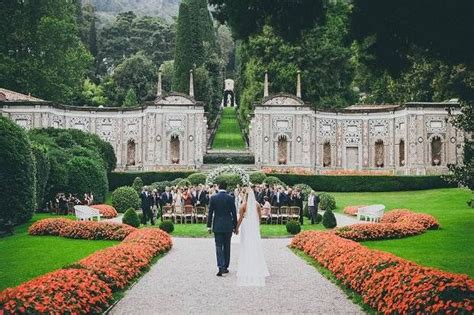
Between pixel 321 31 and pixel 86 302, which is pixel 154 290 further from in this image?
pixel 321 31

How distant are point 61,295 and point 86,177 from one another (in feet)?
82.5

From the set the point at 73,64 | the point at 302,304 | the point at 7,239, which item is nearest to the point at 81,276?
the point at 302,304

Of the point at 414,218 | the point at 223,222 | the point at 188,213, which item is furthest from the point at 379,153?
the point at 223,222

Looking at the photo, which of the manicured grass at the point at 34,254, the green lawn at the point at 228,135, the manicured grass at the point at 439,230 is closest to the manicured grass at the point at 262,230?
the manicured grass at the point at 34,254

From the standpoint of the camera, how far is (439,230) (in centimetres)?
2206

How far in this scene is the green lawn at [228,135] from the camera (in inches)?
2566

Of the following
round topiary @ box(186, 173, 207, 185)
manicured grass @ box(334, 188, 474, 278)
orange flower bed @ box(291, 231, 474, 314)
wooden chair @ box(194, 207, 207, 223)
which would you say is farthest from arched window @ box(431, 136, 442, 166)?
orange flower bed @ box(291, 231, 474, 314)

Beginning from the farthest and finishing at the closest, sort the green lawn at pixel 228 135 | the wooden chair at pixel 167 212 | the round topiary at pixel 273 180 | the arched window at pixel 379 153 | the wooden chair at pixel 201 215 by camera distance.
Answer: the green lawn at pixel 228 135 → the arched window at pixel 379 153 → the round topiary at pixel 273 180 → the wooden chair at pixel 201 215 → the wooden chair at pixel 167 212

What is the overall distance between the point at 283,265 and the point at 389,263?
376 centimetres

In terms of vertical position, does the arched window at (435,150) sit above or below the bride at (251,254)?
above

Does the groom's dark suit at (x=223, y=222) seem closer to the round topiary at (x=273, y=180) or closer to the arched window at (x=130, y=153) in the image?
the round topiary at (x=273, y=180)

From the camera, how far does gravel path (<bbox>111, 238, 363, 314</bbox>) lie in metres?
9.93

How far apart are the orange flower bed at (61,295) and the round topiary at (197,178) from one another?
1132 inches

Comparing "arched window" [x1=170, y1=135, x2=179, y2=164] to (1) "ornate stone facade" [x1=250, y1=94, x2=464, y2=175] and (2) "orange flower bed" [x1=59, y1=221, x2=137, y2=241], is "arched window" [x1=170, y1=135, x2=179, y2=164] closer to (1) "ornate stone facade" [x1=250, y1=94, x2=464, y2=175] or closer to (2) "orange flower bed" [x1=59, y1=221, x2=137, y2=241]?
(1) "ornate stone facade" [x1=250, y1=94, x2=464, y2=175]
